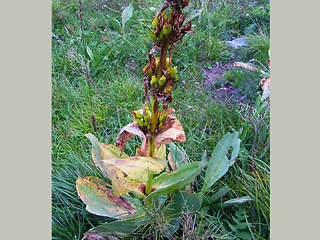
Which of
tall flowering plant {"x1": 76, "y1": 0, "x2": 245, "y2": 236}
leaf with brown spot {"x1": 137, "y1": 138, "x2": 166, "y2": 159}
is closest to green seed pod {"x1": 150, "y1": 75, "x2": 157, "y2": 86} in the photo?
tall flowering plant {"x1": 76, "y1": 0, "x2": 245, "y2": 236}

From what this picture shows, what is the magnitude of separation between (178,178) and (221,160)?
1.28ft

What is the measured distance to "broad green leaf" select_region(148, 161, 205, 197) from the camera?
1.60m

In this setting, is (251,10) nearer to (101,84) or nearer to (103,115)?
(101,84)

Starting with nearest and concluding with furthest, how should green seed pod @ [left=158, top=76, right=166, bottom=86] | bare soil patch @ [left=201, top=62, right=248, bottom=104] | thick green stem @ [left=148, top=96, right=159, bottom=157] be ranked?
green seed pod @ [left=158, top=76, right=166, bottom=86], thick green stem @ [left=148, top=96, right=159, bottom=157], bare soil patch @ [left=201, top=62, right=248, bottom=104]

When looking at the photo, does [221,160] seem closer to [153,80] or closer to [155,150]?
[155,150]

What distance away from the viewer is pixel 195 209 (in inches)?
69.7

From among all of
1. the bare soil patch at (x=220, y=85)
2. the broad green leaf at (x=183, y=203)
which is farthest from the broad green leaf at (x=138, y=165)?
the bare soil patch at (x=220, y=85)

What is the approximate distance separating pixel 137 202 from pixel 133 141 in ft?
1.97

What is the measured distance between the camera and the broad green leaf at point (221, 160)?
191cm

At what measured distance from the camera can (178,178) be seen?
5.74 ft

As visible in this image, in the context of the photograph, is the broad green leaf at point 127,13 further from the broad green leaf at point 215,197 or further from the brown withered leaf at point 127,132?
the broad green leaf at point 215,197

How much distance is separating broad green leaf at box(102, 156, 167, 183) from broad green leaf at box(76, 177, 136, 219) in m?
0.29

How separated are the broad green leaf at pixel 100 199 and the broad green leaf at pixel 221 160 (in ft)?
1.84

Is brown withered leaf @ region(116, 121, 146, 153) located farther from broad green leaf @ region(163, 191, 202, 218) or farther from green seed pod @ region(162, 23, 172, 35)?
green seed pod @ region(162, 23, 172, 35)
